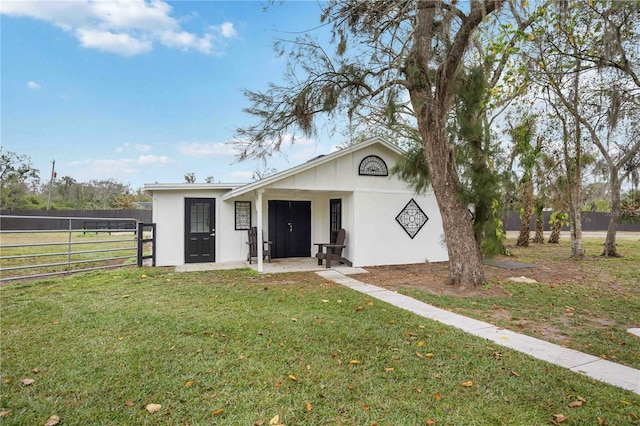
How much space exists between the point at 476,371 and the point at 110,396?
317 centimetres

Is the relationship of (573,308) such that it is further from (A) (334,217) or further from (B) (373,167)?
(A) (334,217)

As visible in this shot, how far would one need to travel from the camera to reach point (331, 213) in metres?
11.2

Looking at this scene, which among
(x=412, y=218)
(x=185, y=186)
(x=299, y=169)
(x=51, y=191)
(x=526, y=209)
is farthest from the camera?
(x=51, y=191)

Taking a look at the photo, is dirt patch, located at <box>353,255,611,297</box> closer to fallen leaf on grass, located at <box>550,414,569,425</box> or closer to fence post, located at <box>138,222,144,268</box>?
fallen leaf on grass, located at <box>550,414,569,425</box>

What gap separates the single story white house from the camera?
9.43 m

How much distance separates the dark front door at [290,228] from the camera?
11055mm

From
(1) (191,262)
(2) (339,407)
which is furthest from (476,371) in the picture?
(1) (191,262)

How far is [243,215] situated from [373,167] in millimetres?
4328

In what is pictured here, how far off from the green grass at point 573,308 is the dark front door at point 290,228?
554 centimetres

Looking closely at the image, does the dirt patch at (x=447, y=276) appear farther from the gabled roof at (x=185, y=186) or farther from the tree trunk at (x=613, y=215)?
the gabled roof at (x=185, y=186)

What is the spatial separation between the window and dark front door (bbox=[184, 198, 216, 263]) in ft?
2.40

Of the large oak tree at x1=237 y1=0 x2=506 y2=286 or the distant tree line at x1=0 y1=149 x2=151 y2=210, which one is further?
the distant tree line at x1=0 y1=149 x2=151 y2=210

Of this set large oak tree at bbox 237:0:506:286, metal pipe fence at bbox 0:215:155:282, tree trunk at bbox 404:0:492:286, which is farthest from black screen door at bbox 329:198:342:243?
metal pipe fence at bbox 0:215:155:282

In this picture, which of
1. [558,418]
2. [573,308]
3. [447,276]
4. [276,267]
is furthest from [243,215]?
[558,418]
